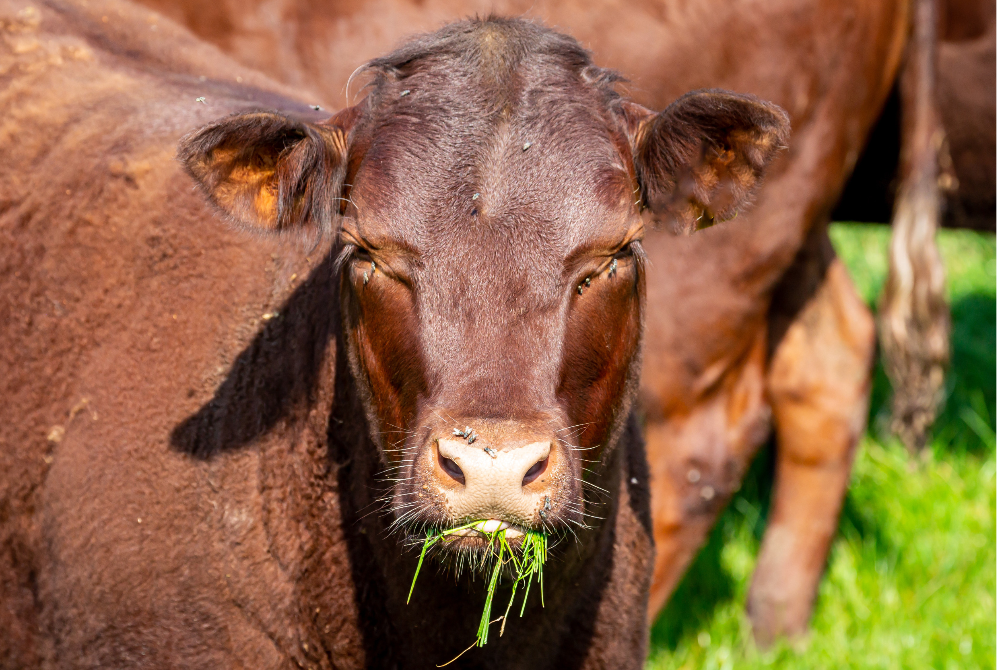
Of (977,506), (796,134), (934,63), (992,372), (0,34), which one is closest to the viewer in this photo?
(0,34)

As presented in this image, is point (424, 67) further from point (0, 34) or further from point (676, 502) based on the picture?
point (676, 502)

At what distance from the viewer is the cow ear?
276 centimetres

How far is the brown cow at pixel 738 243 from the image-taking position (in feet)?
16.0

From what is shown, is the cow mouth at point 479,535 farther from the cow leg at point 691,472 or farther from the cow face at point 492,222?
the cow leg at point 691,472

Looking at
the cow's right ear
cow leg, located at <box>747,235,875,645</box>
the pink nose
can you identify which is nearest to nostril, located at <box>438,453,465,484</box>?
the pink nose

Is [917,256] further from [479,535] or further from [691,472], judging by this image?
[479,535]

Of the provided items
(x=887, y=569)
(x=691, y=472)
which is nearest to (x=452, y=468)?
(x=691, y=472)

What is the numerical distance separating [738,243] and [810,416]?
118cm

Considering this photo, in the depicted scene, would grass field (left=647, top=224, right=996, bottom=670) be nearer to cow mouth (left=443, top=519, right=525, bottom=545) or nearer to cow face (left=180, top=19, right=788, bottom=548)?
cow face (left=180, top=19, right=788, bottom=548)

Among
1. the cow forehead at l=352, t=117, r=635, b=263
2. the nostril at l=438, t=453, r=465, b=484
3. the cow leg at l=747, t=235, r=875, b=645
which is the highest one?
the cow forehead at l=352, t=117, r=635, b=263

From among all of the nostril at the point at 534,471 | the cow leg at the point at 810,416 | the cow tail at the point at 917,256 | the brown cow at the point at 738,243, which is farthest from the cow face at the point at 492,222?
the cow tail at the point at 917,256

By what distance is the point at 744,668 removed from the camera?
5129 mm

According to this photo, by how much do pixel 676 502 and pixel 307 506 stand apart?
8.67ft

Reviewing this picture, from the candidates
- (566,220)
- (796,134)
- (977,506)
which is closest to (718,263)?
(796,134)
